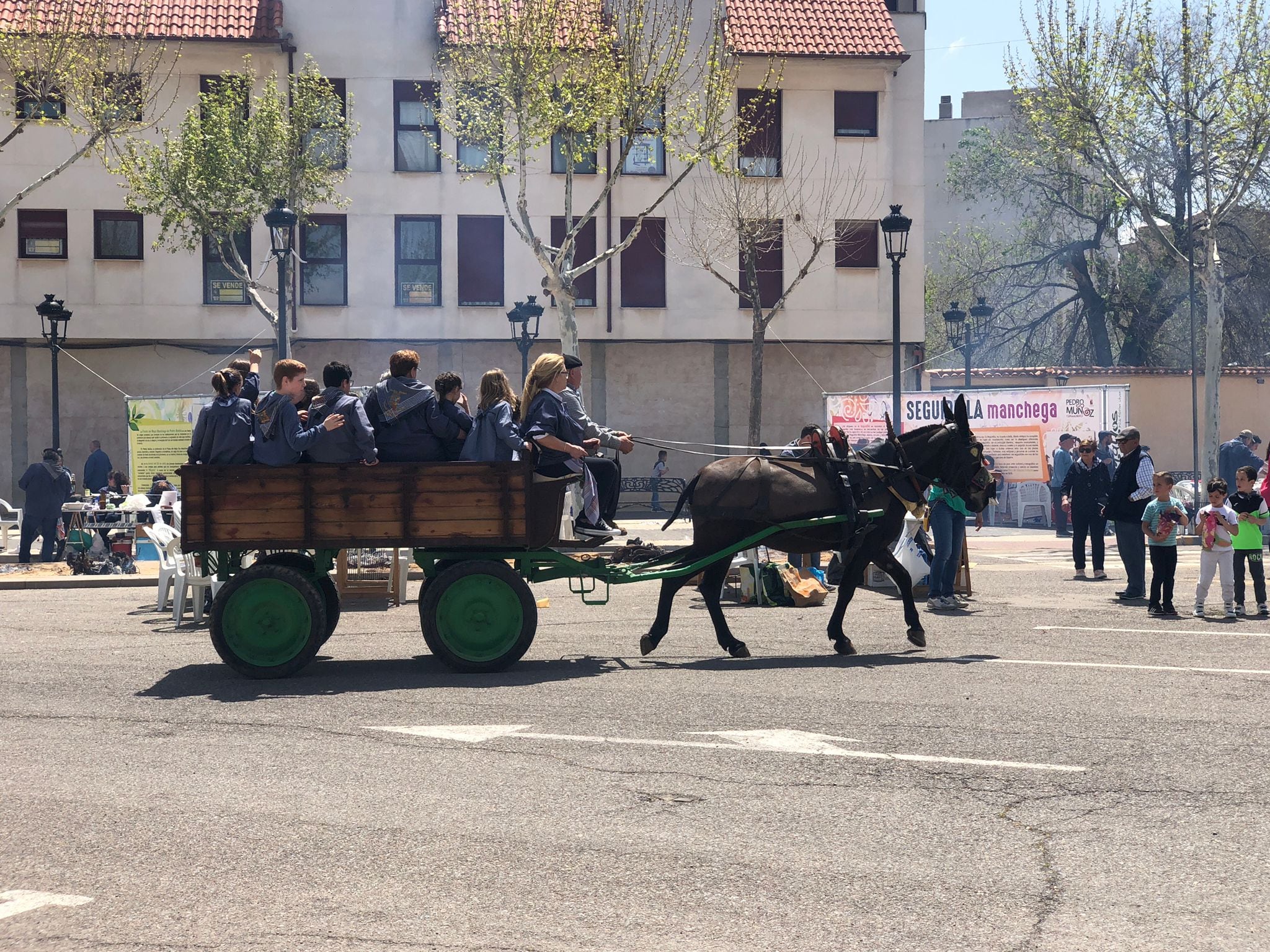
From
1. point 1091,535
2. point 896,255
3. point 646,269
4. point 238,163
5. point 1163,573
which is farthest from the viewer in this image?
point 646,269

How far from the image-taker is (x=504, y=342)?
126ft

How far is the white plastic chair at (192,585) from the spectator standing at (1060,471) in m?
16.4

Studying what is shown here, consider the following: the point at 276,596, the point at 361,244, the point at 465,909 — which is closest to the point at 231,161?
the point at 361,244

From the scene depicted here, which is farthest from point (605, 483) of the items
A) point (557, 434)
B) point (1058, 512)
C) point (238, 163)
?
point (238, 163)

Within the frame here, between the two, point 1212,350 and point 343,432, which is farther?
point 1212,350

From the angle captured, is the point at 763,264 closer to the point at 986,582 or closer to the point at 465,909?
the point at 986,582

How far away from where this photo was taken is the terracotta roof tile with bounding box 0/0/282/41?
37000 millimetres

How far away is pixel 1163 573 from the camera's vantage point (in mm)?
14148

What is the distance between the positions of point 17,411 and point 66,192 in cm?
583

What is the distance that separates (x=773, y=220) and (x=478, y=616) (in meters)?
27.7

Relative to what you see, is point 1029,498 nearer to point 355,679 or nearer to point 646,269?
point 646,269

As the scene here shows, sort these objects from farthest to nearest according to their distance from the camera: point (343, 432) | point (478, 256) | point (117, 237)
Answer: point (478, 256), point (117, 237), point (343, 432)

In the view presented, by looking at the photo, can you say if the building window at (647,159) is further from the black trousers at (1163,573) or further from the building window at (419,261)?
the black trousers at (1163,573)

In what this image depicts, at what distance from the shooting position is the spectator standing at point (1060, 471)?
27.0m
